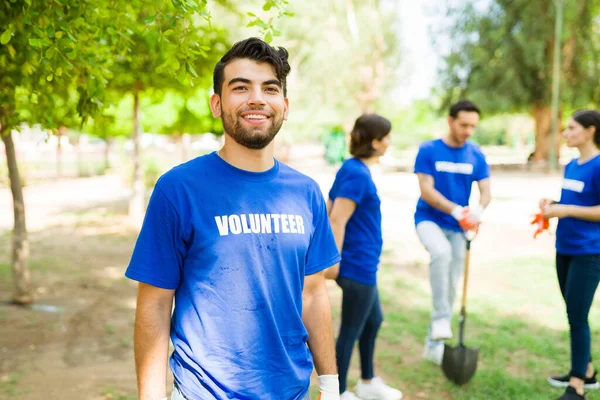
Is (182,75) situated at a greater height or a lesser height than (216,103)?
greater

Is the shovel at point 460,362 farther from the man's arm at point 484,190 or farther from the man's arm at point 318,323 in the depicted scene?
the man's arm at point 318,323

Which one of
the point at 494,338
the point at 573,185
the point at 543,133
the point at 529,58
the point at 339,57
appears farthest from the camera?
the point at 339,57

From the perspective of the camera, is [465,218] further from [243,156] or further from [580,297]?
[243,156]

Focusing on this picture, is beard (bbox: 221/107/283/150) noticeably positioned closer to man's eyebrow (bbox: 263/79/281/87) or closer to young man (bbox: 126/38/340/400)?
young man (bbox: 126/38/340/400)

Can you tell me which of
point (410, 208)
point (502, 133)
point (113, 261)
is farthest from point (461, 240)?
point (502, 133)

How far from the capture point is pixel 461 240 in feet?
16.5

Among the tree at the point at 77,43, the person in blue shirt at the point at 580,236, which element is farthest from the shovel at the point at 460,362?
the tree at the point at 77,43

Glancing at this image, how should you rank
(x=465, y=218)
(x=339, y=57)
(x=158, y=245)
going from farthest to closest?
(x=339, y=57), (x=465, y=218), (x=158, y=245)

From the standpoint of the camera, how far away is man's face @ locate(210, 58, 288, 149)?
6.46 ft

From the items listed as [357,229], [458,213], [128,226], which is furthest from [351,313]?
[128,226]

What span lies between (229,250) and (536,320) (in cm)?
523

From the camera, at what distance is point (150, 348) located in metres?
1.86

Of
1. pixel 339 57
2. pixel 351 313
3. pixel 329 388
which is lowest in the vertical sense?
pixel 351 313

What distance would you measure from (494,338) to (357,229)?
2.61 meters
